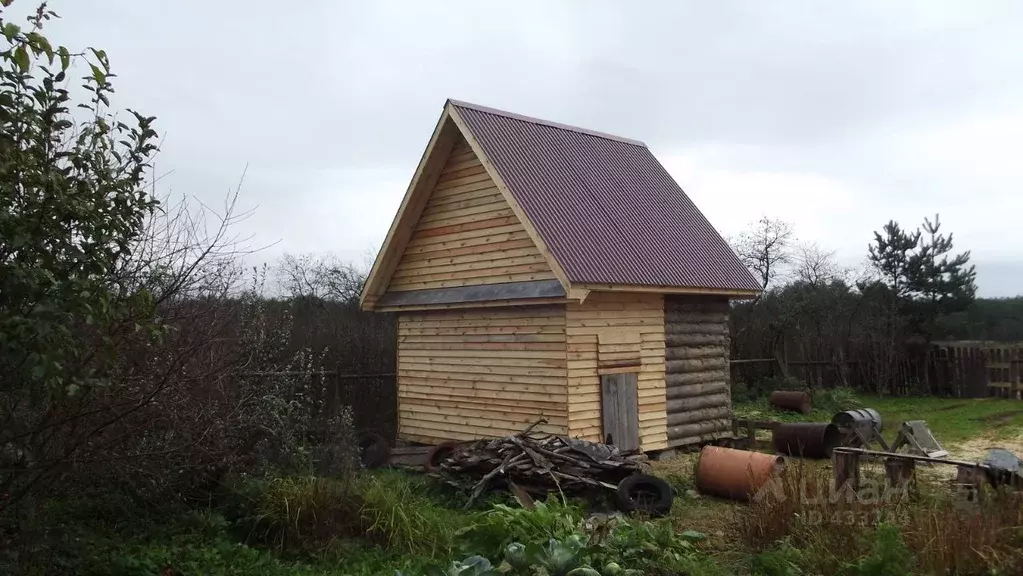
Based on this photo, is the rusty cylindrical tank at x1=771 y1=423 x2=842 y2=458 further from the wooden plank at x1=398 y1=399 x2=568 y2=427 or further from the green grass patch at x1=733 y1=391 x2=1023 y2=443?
the wooden plank at x1=398 y1=399 x2=568 y2=427

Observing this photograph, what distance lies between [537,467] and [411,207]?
22.6 feet

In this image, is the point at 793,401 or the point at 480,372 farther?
the point at 793,401

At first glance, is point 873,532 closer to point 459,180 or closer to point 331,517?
point 331,517

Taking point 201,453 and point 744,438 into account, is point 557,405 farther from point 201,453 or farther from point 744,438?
point 201,453

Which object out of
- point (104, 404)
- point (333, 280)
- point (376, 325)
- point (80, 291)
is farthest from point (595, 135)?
point (80, 291)

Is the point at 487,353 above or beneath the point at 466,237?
beneath

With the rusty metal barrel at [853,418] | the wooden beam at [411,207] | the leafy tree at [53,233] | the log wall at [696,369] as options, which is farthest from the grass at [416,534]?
the wooden beam at [411,207]

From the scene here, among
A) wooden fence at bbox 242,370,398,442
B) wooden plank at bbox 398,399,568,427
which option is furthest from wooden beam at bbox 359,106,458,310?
wooden plank at bbox 398,399,568,427

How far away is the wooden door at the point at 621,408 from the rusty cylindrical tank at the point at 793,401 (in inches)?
332

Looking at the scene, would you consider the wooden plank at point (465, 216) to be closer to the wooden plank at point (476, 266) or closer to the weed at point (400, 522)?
the wooden plank at point (476, 266)

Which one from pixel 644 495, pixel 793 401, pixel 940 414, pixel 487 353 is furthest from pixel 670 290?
pixel 940 414

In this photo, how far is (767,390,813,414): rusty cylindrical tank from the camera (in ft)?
67.1

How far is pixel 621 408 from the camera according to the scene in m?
13.7

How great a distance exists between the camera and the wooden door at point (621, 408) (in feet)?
44.0
